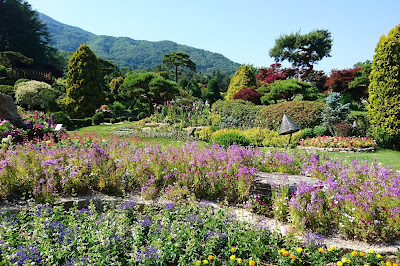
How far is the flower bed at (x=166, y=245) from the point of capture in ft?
8.95

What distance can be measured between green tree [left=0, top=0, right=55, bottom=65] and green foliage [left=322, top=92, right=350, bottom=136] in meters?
35.6

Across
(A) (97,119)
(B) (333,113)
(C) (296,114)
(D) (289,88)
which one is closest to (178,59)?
(A) (97,119)

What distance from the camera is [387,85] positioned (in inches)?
411

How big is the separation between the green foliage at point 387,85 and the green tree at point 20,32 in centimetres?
3713

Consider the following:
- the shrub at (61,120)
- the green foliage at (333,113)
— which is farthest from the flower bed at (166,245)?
the shrub at (61,120)

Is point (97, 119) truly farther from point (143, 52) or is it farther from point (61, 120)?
point (143, 52)

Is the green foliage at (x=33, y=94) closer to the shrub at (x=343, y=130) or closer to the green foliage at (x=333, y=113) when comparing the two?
the green foliage at (x=333, y=113)

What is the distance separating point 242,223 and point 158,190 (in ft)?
5.79

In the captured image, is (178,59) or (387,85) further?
(178,59)

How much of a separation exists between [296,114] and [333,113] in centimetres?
149

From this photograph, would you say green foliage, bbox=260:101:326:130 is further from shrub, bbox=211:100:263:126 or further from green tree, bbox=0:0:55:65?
green tree, bbox=0:0:55:65

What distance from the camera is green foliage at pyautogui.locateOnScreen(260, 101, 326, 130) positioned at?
12.3 m

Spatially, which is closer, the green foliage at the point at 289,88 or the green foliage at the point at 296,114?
the green foliage at the point at 296,114

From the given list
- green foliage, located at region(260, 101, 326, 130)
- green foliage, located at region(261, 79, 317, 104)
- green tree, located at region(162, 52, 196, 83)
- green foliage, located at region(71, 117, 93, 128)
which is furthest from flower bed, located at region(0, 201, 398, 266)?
green tree, located at region(162, 52, 196, 83)
